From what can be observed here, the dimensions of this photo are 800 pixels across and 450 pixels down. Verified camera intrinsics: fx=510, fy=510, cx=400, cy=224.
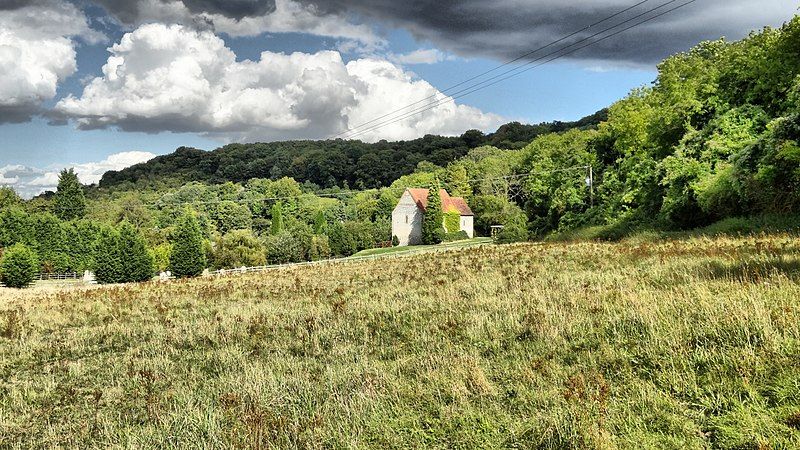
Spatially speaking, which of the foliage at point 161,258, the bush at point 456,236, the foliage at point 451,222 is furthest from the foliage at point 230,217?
the bush at point 456,236

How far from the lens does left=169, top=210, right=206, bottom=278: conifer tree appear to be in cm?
6294

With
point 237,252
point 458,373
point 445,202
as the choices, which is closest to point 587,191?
point 445,202

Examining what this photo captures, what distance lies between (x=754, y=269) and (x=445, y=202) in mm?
79748

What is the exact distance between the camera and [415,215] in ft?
298

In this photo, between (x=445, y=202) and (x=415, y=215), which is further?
(x=415, y=215)

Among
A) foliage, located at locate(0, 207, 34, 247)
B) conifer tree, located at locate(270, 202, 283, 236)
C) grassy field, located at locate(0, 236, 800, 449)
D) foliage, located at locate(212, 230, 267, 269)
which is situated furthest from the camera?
conifer tree, located at locate(270, 202, 283, 236)

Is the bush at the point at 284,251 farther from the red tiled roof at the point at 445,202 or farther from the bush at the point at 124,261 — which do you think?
the bush at the point at 124,261

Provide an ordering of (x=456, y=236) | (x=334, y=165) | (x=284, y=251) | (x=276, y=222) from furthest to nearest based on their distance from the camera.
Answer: (x=334, y=165)
(x=276, y=222)
(x=284, y=251)
(x=456, y=236)

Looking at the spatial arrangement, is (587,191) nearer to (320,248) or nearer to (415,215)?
(415,215)

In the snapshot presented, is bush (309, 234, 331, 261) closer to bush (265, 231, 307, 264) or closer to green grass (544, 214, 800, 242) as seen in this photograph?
bush (265, 231, 307, 264)

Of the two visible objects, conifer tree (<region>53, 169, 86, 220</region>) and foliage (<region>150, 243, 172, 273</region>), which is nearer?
foliage (<region>150, 243, 172, 273</region>)

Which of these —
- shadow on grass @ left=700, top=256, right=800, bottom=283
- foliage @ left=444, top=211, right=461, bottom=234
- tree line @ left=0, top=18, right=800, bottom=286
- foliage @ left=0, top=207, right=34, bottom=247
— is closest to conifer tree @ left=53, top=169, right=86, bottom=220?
tree line @ left=0, top=18, right=800, bottom=286

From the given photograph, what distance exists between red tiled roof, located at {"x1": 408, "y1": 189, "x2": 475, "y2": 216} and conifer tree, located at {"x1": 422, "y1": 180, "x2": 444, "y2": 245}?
11.7 feet

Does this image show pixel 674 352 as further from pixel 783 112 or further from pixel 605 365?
pixel 783 112
